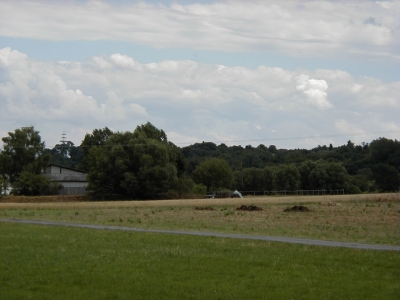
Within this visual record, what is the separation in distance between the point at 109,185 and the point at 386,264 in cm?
8762

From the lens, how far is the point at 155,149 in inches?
3853

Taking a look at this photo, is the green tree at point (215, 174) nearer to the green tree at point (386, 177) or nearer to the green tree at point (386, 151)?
the green tree at point (386, 177)

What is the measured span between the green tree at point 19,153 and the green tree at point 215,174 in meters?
35.0

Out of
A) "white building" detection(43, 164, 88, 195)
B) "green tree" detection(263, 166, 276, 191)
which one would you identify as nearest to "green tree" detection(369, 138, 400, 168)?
"green tree" detection(263, 166, 276, 191)

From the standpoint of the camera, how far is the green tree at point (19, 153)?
→ 11388 cm

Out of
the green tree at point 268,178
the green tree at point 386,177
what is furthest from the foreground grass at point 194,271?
the green tree at point 268,178

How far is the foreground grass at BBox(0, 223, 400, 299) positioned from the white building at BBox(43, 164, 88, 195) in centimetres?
9057

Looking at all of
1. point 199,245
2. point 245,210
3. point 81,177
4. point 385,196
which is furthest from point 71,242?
point 81,177

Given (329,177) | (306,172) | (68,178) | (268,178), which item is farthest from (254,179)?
(68,178)

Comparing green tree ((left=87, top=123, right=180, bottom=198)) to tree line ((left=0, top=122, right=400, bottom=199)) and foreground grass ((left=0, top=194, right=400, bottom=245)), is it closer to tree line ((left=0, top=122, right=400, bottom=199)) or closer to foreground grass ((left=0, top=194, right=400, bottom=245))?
tree line ((left=0, top=122, right=400, bottom=199))

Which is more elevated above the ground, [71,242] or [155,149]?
[155,149]

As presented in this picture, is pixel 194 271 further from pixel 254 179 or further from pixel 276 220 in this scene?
pixel 254 179

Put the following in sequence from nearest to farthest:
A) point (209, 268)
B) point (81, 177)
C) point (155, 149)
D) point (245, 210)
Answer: point (209, 268), point (245, 210), point (155, 149), point (81, 177)

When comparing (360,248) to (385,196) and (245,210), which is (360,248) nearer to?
(245,210)
